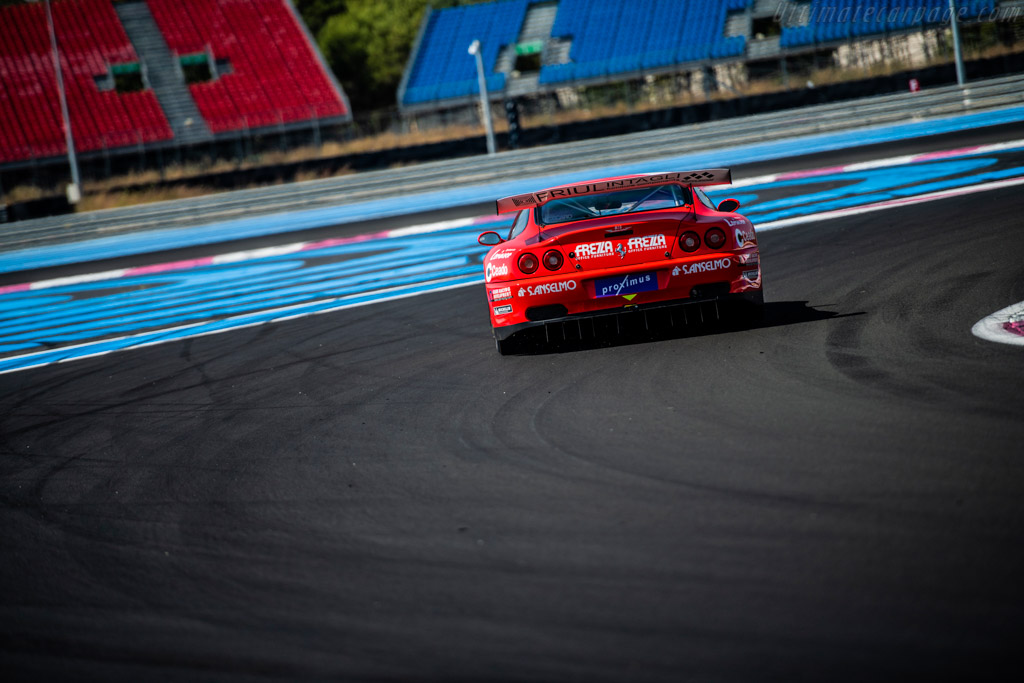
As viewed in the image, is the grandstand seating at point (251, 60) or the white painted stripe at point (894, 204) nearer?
the white painted stripe at point (894, 204)

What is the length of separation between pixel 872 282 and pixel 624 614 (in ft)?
19.5

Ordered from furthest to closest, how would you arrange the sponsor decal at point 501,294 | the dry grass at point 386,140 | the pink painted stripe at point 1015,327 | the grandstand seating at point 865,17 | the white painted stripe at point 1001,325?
the grandstand seating at point 865,17, the dry grass at point 386,140, the sponsor decal at point 501,294, the pink painted stripe at point 1015,327, the white painted stripe at point 1001,325

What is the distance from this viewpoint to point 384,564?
3.63 metres

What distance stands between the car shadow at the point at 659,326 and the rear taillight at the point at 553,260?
15.1 inches

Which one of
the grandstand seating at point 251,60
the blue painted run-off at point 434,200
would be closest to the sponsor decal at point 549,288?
the blue painted run-off at point 434,200

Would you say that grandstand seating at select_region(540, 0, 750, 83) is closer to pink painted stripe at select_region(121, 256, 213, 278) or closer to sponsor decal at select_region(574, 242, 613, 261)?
pink painted stripe at select_region(121, 256, 213, 278)

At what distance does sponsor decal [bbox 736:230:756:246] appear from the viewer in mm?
6788

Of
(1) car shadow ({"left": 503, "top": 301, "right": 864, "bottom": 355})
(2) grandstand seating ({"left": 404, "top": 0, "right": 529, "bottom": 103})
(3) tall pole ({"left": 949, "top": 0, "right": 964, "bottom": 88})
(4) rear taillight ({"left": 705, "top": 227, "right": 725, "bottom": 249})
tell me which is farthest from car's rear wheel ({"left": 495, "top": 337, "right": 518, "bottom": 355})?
(2) grandstand seating ({"left": 404, "top": 0, "right": 529, "bottom": 103})

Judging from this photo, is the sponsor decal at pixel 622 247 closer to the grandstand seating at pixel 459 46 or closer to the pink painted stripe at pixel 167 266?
the pink painted stripe at pixel 167 266

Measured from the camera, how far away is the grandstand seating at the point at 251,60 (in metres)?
40.6

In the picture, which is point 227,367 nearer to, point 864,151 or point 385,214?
point 385,214

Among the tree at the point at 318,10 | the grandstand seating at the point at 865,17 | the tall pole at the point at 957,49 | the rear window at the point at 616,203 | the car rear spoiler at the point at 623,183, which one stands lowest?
the rear window at the point at 616,203

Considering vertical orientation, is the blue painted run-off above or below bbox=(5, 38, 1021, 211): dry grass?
below

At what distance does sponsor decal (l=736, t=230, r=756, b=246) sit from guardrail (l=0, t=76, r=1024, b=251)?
1507 centimetres
